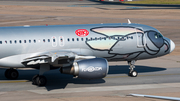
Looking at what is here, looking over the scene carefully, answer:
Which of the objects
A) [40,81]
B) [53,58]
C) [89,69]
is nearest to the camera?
[53,58]

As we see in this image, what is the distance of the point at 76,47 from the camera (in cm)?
2547

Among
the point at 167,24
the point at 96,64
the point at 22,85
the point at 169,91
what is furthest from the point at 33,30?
the point at 167,24

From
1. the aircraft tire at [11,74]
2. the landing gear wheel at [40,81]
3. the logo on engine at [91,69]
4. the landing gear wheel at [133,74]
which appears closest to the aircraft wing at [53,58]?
the landing gear wheel at [40,81]

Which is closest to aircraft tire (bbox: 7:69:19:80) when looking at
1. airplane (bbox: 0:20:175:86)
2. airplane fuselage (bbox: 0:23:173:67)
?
airplane (bbox: 0:20:175:86)

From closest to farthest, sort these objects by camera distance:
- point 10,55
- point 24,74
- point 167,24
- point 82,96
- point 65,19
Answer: point 82,96 < point 10,55 < point 24,74 < point 167,24 < point 65,19

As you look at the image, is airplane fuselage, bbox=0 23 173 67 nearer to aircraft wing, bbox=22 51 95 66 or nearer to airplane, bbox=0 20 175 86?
airplane, bbox=0 20 175 86

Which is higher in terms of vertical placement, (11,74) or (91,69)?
(91,69)

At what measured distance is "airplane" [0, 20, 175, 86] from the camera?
2343 centimetres

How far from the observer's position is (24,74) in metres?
29.3

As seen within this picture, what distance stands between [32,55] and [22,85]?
2.75 m

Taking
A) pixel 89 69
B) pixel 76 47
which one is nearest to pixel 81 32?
pixel 76 47

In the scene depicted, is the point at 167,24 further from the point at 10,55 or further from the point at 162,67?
the point at 10,55

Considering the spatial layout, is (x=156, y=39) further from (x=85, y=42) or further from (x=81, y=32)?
(x=81, y=32)

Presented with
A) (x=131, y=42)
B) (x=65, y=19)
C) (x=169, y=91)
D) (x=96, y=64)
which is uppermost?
(x=65, y=19)
